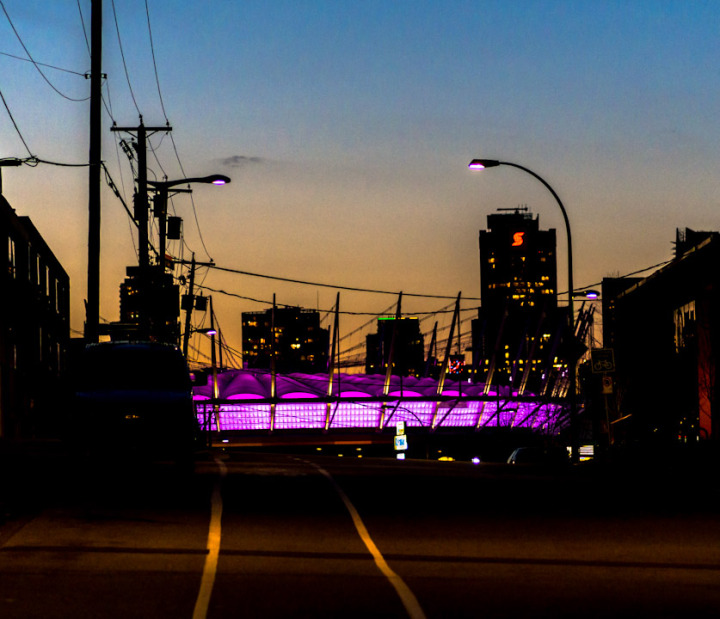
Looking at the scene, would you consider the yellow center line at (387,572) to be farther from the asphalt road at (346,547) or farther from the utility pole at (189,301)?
the utility pole at (189,301)

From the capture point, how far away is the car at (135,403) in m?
19.3

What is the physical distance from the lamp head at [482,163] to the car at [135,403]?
1211 centimetres

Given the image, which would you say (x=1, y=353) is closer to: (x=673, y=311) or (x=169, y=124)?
(x=169, y=124)

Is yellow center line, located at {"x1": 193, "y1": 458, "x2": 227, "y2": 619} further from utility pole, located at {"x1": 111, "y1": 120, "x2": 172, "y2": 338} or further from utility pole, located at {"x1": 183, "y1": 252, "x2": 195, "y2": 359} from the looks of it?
utility pole, located at {"x1": 183, "y1": 252, "x2": 195, "y2": 359}

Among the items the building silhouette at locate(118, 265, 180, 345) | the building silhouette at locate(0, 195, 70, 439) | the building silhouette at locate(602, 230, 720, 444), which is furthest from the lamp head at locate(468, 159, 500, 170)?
the building silhouette at locate(0, 195, 70, 439)

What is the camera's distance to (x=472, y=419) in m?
115

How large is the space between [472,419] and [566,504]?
9786 centimetres

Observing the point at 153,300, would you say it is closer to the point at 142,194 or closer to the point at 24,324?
the point at 142,194

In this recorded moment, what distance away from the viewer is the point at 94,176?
1222 inches

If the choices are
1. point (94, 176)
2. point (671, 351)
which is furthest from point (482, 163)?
point (671, 351)

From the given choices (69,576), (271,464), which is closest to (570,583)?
(69,576)

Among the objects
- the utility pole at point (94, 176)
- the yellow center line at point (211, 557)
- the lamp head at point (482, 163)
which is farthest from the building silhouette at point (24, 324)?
the yellow center line at point (211, 557)

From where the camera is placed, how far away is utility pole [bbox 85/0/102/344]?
99.9 ft

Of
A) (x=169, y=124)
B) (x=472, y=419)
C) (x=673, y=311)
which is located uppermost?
(x=169, y=124)
